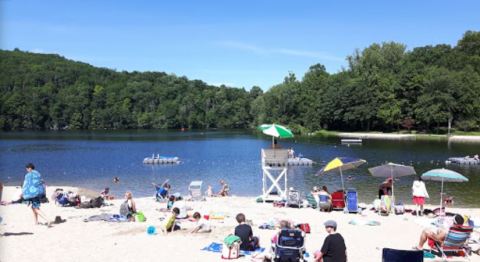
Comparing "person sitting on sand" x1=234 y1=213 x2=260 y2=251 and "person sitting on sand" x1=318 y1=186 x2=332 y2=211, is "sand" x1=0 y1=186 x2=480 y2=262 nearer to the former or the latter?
"person sitting on sand" x1=318 y1=186 x2=332 y2=211

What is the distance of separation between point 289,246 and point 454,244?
447cm

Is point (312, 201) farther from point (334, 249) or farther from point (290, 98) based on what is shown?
point (290, 98)

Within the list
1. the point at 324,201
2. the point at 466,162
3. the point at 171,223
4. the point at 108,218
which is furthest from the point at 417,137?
the point at 171,223

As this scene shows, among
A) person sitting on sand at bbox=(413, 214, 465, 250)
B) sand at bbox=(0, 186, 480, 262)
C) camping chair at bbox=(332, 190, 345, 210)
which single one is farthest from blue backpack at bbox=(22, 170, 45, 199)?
person sitting on sand at bbox=(413, 214, 465, 250)

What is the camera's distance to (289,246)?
10.9 m

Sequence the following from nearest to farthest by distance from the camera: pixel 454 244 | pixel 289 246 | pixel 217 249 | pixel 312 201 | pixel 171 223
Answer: pixel 289 246
pixel 454 244
pixel 217 249
pixel 171 223
pixel 312 201

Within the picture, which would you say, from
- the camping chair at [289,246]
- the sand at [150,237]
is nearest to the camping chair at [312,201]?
the sand at [150,237]

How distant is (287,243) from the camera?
10.9 meters

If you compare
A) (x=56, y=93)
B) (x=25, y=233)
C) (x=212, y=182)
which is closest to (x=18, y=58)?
(x=56, y=93)

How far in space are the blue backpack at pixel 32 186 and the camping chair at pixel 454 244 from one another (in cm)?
1199

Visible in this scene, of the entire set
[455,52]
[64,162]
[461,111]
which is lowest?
[64,162]

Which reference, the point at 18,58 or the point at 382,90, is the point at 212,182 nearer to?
the point at 382,90

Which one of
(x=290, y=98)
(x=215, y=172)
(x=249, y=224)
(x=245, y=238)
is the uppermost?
(x=290, y=98)

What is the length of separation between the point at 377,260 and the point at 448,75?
9426cm
